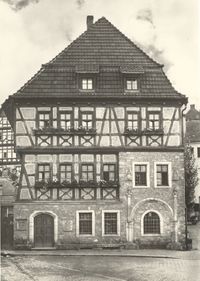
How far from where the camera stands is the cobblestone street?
18.3 meters

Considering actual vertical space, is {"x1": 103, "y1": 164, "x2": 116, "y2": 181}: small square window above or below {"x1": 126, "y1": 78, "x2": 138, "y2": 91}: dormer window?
below

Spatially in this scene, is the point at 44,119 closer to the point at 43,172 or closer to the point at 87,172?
the point at 43,172

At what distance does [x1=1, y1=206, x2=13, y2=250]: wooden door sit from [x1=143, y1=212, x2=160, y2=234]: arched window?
7.68 m

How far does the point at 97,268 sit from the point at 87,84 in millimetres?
11465

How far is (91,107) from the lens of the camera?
27.8 meters

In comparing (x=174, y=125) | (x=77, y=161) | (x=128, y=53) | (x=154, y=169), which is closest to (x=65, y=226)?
(x=77, y=161)

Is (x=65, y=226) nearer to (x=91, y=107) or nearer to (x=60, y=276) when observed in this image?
(x=91, y=107)

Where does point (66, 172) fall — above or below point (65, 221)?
above

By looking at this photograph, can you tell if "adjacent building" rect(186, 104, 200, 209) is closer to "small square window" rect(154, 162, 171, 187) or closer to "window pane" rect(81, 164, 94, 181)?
"small square window" rect(154, 162, 171, 187)

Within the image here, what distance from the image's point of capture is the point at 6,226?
29.8m

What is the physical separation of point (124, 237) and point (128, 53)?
34.4 feet

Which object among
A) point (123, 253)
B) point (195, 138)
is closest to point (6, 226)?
point (123, 253)

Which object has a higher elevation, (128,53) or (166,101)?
(128,53)

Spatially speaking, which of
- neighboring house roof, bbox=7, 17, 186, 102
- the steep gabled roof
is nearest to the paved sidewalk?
neighboring house roof, bbox=7, 17, 186, 102
